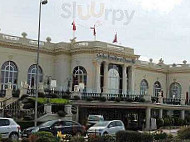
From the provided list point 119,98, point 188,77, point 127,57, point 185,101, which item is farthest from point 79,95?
point 188,77

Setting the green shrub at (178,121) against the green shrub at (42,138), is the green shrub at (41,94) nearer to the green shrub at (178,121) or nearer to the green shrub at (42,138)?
the green shrub at (178,121)

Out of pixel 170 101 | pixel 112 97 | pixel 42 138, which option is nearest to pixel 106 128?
pixel 42 138

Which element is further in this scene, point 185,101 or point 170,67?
point 170,67

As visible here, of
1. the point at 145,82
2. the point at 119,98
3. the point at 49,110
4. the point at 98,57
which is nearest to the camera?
the point at 49,110

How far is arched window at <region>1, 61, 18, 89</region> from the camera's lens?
1842 inches

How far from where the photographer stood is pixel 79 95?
42.9m

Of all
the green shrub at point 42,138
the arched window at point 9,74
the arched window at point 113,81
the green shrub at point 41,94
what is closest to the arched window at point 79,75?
the arched window at point 113,81

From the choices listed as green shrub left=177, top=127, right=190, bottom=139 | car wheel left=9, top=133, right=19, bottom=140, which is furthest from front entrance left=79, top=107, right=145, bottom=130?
car wheel left=9, top=133, right=19, bottom=140

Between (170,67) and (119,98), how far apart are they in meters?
23.5

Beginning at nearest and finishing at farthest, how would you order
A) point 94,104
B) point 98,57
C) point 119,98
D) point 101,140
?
point 101,140 < point 94,104 < point 119,98 < point 98,57

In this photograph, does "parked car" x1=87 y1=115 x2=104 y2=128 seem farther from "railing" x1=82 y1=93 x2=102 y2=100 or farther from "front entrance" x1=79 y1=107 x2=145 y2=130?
"railing" x1=82 y1=93 x2=102 y2=100

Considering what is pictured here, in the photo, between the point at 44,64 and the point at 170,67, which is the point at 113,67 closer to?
the point at 44,64

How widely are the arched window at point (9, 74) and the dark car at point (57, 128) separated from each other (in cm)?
2082

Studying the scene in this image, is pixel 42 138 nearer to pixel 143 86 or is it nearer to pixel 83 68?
pixel 83 68
